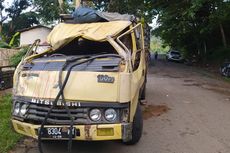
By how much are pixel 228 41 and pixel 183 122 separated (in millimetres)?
23526

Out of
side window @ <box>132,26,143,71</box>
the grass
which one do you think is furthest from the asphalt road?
side window @ <box>132,26,143,71</box>

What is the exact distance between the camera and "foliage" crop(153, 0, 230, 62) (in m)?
22.8

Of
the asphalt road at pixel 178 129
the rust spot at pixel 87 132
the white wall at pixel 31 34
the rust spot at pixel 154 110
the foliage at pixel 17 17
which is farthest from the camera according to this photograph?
the foliage at pixel 17 17

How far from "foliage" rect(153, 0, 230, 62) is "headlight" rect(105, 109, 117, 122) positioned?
1594cm

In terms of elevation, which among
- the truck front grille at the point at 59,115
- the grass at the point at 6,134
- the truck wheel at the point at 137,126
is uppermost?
the truck front grille at the point at 59,115

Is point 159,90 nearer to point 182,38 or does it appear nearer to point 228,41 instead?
point 228,41

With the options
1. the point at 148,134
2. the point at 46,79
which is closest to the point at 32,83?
the point at 46,79

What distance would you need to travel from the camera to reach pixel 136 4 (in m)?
26.0

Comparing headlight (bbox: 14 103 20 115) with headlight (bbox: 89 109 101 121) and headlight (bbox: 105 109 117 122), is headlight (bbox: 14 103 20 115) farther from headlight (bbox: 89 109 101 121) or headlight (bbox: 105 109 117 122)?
headlight (bbox: 105 109 117 122)

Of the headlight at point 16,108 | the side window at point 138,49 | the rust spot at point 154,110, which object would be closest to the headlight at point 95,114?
the headlight at point 16,108

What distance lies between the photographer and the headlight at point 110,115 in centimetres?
546

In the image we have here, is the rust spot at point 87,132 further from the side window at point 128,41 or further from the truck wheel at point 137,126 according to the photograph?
the side window at point 128,41

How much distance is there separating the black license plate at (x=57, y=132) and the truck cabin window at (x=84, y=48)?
2045 mm

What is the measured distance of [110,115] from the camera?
216 inches
